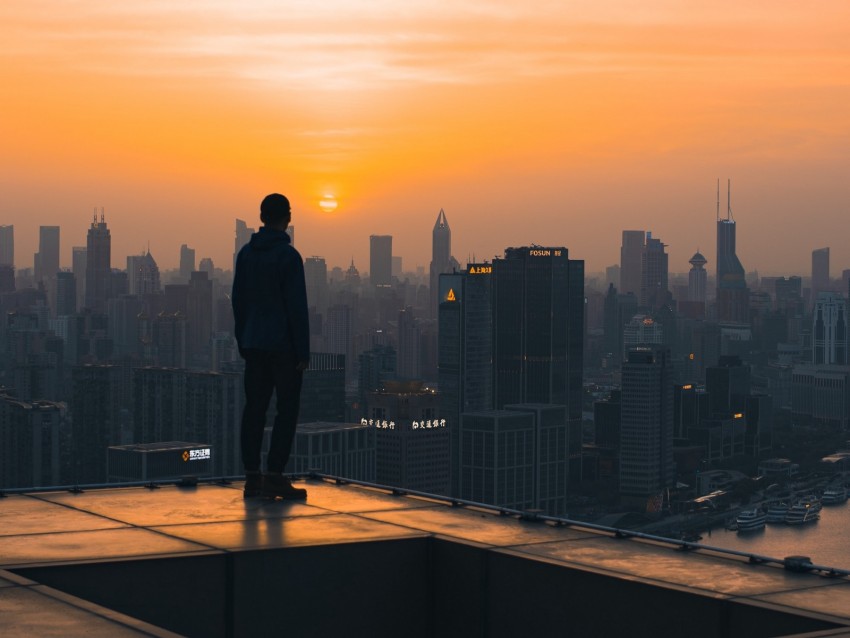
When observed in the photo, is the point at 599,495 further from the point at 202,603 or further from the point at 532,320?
the point at 202,603

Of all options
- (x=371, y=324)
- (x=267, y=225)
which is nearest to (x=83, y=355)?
(x=371, y=324)

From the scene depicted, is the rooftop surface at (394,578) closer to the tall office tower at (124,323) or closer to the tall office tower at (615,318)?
the tall office tower at (124,323)

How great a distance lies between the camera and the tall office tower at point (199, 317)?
5906 inches

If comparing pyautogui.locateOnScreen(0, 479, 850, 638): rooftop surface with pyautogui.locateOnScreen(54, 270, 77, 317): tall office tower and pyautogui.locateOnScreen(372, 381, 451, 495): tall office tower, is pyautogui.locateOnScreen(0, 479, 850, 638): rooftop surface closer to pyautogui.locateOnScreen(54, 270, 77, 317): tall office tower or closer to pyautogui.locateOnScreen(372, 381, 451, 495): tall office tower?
pyautogui.locateOnScreen(372, 381, 451, 495): tall office tower

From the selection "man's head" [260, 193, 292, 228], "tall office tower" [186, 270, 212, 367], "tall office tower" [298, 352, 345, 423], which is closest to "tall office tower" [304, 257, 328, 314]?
"tall office tower" [186, 270, 212, 367]

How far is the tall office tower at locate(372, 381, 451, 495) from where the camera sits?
349 feet

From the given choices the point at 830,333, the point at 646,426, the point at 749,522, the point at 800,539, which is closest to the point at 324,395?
the point at 646,426

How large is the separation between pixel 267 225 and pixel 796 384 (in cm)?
15888

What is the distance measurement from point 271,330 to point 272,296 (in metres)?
0.17

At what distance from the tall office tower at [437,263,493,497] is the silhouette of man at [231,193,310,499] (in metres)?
119

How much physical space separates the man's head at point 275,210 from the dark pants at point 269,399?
2.21 feet

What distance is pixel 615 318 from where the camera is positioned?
190625 mm

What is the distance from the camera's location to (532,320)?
5531 inches

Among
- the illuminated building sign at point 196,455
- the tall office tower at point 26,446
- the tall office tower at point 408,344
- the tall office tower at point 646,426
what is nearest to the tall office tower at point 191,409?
the tall office tower at point 26,446
